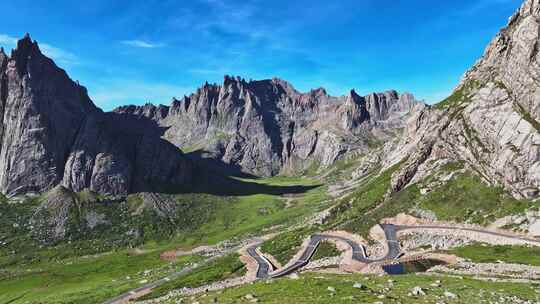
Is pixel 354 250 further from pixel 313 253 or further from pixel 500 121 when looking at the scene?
pixel 500 121

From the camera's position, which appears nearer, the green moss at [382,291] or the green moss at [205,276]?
the green moss at [382,291]

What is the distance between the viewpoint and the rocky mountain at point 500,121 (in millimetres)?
110375

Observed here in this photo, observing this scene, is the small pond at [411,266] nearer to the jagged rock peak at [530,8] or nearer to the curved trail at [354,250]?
the curved trail at [354,250]

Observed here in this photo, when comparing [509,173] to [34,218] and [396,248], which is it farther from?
[34,218]

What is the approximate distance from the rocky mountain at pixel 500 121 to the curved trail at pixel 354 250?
2121 cm

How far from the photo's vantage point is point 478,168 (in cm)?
12600

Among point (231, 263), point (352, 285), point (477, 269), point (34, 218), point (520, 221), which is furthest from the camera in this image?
point (34, 218)

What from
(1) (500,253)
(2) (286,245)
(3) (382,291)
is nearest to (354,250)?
(2) (286,245)

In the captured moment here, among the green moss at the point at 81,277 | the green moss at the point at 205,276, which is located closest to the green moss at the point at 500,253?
the green moss at the point at 205,276

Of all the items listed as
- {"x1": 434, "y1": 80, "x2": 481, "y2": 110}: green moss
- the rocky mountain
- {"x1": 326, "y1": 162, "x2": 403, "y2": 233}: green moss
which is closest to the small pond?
{"x1": 326, "y1": 162, "x2": 403, "y2": 233}: green moss

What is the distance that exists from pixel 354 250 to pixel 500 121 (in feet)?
217

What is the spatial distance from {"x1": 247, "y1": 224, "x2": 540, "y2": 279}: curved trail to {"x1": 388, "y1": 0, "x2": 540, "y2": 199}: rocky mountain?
21.2m

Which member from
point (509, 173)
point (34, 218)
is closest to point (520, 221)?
point (509, 173)

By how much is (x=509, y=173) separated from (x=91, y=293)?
411 feet
